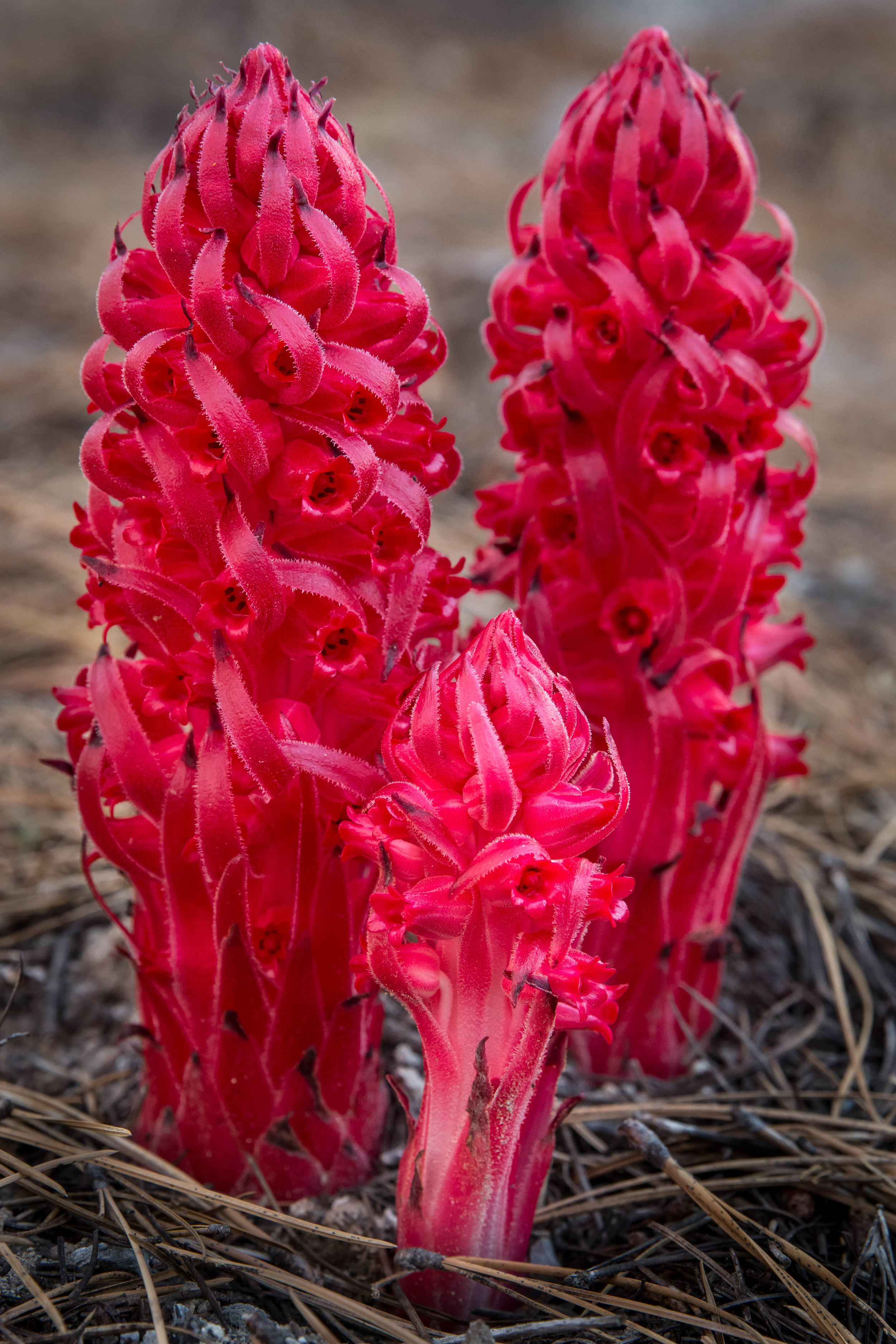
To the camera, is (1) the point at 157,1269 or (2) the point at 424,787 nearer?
(2) the point at 424,787

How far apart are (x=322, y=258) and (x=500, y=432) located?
4553mm

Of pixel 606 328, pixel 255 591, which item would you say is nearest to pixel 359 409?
pixel 255 591

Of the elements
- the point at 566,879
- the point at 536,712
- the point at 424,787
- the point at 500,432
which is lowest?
the point at 566,879

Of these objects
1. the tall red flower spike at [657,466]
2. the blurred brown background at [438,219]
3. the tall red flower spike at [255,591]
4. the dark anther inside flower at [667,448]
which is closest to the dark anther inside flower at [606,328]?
the tall red flower spike at [657,466]

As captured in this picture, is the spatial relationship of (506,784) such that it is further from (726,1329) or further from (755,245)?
(755,245)

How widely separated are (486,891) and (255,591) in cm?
54

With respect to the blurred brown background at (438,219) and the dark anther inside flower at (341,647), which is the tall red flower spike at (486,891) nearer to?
the dark anther inside flower at (341,647)

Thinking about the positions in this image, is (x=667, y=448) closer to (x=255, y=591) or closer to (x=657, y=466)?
(x=657, y=466)

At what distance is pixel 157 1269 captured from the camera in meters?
1.70

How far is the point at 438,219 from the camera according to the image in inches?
352

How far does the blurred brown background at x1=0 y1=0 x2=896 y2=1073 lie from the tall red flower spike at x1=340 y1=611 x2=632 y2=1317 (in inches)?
48.4

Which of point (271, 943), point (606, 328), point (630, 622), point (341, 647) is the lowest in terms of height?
point (271, 943)

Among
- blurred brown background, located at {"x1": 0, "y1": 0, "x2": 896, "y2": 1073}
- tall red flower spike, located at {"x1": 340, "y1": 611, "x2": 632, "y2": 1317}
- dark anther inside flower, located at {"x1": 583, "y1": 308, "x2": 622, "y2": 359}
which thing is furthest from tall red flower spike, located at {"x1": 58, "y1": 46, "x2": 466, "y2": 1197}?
blurred brown background, located at {"x1": 0, "y1": 0, "x2": 896, "y2": 1073}

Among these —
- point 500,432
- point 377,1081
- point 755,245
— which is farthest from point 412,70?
point 377,1081
